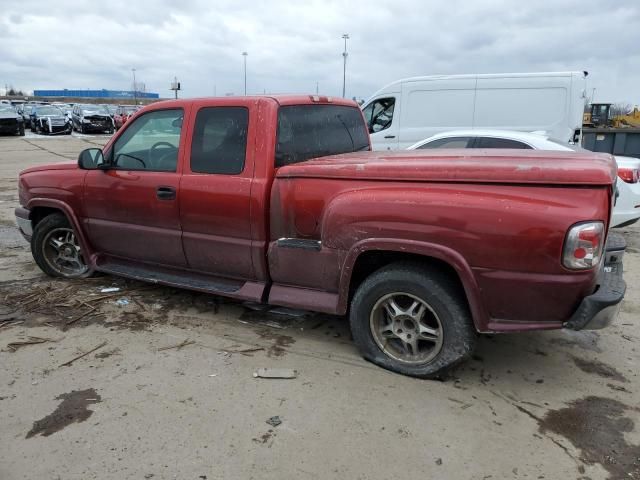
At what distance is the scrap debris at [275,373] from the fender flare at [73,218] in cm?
238

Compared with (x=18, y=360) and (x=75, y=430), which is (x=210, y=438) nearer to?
(x=75, y=430)

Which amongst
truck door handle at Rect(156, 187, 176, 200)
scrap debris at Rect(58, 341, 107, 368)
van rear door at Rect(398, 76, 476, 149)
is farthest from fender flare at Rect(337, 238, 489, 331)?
van rear door at Rect(398, 76, 476, 149)

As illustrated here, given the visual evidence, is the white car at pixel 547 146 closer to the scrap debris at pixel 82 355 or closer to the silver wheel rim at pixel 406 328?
the silver wheel rim at pixel 406 328

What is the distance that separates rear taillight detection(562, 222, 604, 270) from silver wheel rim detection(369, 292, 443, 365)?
2.79 feet

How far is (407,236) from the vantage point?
3.14m

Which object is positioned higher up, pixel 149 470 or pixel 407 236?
pixel 407 236

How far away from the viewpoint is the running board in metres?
4.02

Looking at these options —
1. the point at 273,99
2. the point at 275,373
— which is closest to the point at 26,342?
the point at 275,373

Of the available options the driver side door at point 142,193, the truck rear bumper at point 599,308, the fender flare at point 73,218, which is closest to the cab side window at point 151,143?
the driver side door at point 142,193

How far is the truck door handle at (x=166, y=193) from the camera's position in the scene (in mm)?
4176

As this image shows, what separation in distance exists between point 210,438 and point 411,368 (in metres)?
1.35

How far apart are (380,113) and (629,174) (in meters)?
5.59

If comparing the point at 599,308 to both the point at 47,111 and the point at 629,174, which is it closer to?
the point at 629,174

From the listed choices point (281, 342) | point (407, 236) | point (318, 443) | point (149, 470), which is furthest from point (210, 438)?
point (407, 236)
